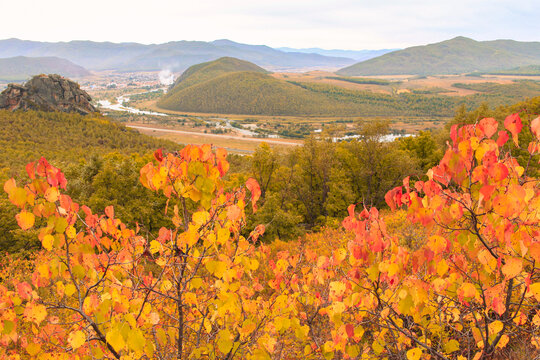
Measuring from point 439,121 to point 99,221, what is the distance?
172 meters

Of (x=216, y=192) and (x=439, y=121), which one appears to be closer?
(x=216, y=192)

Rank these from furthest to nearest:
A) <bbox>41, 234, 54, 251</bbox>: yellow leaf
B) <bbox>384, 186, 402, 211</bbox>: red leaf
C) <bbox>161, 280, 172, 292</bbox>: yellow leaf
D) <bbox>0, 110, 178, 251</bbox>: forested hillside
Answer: <bbox>0, 110, 178, 251</bbox>: forested hillside → <bbox>161, 280, 172, 292</bbox>: yellow leaf → <bbox>384, 186, 402, 211</bbox>: red leaf → <bbox>41, 234, 54, 251</bbox>: yellow leaf

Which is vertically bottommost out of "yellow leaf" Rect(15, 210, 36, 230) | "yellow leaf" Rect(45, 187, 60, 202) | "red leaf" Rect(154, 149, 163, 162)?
"yellow leaf" Rect(15, 210, 36, 230)

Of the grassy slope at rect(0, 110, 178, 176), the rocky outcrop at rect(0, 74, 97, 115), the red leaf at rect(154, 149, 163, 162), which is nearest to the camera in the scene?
the red leaf at rect(154, 149, 163, 162)

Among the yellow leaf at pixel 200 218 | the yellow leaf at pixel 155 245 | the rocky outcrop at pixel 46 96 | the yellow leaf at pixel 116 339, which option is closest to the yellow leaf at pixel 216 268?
the yellow leaf at pixel 200 218

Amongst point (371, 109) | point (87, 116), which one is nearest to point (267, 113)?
point (371, 109)

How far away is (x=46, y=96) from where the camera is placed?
286ft

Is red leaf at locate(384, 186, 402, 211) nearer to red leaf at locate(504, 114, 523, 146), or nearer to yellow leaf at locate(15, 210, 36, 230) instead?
red leaf at locate(504, 114, 523, 146)

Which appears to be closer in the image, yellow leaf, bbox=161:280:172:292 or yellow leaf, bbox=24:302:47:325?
yellow leaf, bbox=24:302:47:325

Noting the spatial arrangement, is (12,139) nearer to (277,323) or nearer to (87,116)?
(87,116)

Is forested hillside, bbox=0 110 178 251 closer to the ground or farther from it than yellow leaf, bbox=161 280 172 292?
closer to the ground

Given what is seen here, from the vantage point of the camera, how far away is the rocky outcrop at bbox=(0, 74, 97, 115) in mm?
82625

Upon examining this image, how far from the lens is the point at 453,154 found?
3.07m

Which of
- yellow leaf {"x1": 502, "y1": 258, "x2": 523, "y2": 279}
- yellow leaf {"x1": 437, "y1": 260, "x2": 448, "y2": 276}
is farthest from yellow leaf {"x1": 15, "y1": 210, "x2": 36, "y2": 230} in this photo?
yellow leaf {"x1": 502, "y1": 258, "x2": 523, "y2": 279}
